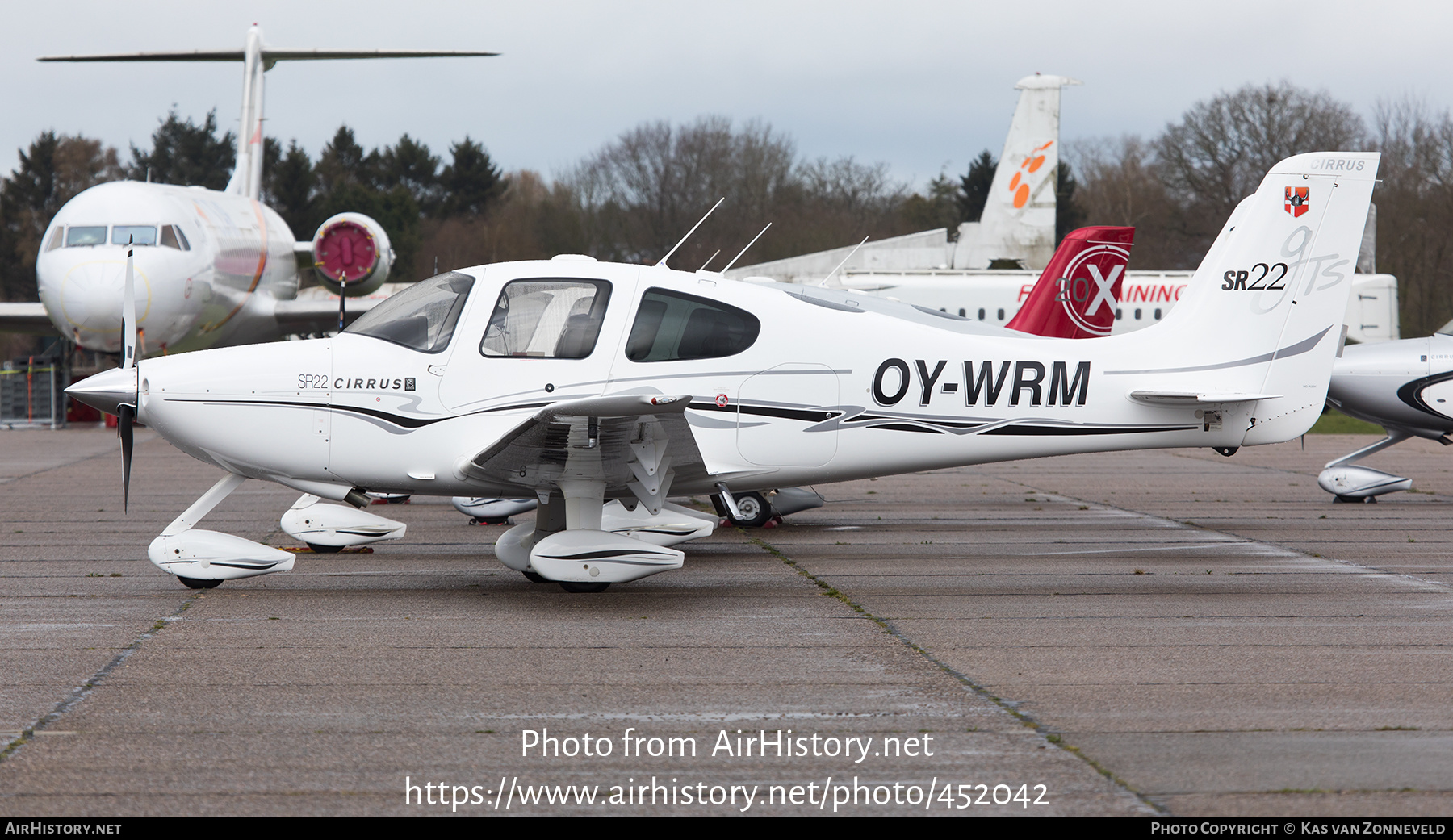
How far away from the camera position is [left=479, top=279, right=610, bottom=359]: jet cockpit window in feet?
26.8

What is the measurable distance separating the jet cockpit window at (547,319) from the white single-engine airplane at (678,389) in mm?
14

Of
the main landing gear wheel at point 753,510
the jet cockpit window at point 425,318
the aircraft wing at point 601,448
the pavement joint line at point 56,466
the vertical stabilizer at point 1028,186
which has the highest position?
the vertical stabilizer at point 1028,186

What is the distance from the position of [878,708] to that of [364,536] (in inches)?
200

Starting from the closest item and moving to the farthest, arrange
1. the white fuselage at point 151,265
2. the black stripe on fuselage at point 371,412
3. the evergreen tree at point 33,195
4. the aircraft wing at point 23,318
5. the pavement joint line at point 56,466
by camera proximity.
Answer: the black stripe on fuselage at point 371,412 < the pavement joint line at point 56,466 < the white fuselage at point 151,265 < the aircraft wing at point 23,318 < the evergreen tree at point 33,195

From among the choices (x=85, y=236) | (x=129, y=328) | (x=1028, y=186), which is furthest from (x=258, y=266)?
(x=1028, y=186)

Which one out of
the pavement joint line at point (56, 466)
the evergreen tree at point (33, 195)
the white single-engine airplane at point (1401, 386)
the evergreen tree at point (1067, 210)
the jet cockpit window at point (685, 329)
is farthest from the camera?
the evergreen tree at point (33, 195)

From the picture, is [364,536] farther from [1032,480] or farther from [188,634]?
[1032,480]

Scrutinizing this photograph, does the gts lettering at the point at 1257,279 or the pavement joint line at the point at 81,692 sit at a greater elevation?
the gts lettering at the point at 1257,279

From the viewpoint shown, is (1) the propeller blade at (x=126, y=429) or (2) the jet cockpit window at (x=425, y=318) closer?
(1) the propeller blade at (x=126, y=429)

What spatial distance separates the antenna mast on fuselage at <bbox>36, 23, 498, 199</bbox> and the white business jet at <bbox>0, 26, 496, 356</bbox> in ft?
0.09

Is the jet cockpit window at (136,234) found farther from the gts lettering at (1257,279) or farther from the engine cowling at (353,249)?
the gts lettering at (1257,279)

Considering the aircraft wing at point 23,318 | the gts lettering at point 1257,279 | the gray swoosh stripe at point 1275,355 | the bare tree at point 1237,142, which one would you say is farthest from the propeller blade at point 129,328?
the bare tree at point 1237,142

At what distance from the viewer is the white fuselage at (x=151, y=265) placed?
20.6 metres

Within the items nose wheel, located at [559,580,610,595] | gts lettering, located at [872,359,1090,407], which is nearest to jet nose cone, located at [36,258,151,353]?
nose wheel, located at [559,580,610,595]
